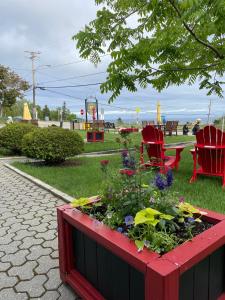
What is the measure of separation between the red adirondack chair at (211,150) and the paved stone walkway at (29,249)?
10.2 feet

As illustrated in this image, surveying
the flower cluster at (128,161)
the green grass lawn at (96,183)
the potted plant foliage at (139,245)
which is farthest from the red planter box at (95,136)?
the flower cluster at (128,161)

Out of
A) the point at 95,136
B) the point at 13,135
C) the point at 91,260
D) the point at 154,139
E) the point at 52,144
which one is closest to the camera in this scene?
the point at 91,260

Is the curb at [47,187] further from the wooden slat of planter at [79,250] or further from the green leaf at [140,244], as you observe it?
the green leaf at [140,244]

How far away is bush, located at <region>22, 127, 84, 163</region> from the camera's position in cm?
785

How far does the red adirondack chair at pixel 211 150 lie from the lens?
5.33 metres

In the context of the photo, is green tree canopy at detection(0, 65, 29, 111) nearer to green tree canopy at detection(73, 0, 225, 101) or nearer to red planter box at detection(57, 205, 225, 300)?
green tree canopy at detection(73, 0, 225, 101)

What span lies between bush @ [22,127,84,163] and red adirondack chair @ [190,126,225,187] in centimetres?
382

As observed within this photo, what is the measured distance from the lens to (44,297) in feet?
7.63

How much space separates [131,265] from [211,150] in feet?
14.0

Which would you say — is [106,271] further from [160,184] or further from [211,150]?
[211,150]

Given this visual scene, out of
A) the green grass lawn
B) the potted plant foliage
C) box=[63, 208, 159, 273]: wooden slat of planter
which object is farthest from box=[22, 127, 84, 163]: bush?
box=[63, 208, 159, 273]: wooden slat of planter

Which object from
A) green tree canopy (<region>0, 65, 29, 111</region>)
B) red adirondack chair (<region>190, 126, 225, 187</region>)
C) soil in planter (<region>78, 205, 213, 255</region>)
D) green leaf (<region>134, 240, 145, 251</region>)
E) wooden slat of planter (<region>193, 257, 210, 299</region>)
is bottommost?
wooden slat of planter (<region>193, 257, 210, 299</region>)

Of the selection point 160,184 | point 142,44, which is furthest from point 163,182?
point 142,44

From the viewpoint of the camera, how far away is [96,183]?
5.85 m
